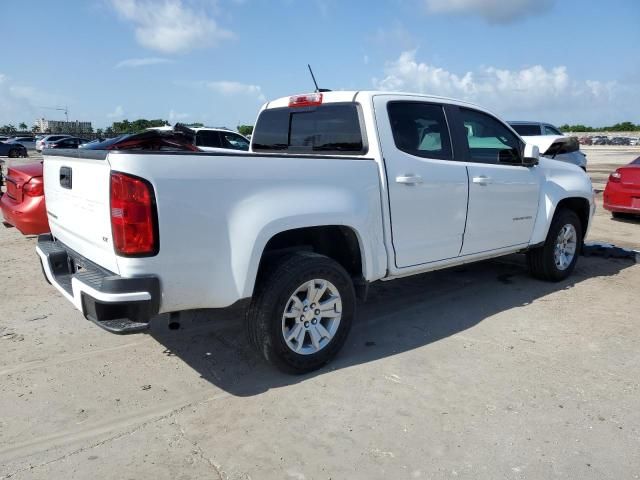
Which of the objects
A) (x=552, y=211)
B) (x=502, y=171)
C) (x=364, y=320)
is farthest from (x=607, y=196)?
(x=364, y=320)

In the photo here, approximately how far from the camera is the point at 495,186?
15.8 feet

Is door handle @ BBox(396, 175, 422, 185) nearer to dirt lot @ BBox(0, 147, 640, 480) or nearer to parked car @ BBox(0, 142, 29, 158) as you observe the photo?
dirt lot @ BBox(0, 147, 640, 480)

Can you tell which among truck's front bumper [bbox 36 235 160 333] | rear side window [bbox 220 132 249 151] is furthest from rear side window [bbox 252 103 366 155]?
rear side window [bbox 220 132 249 151]

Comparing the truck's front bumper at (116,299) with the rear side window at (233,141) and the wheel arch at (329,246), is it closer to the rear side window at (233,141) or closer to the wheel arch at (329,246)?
the wheel arch at (329,246)

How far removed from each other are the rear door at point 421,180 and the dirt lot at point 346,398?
75 centimetres

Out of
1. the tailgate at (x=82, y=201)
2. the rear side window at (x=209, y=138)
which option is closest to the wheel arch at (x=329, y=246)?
the tailgate at (x=82, y=201)

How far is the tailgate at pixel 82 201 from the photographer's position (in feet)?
9.68

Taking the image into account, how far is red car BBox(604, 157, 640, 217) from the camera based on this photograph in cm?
945

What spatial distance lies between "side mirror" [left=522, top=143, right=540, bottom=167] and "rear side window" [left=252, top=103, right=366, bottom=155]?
2.00m

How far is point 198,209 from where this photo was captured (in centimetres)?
294

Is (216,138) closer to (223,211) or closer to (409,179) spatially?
(409,179)

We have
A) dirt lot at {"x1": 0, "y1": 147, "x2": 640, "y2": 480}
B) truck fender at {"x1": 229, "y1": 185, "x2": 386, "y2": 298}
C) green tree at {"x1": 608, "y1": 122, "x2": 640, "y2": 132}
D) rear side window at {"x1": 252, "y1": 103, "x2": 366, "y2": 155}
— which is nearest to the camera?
dirt lot at {"x1": 0, "y1": 147, "x2": 640, "y2": 480}

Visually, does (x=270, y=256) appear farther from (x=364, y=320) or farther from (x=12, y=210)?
(x=12, y=210)

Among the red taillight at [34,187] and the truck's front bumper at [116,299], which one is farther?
the red taillight at [34,187]
